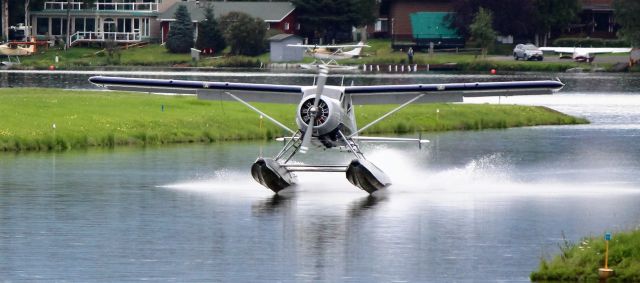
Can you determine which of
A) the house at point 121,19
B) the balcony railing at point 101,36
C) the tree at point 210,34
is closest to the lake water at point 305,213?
the tree at point 210,34

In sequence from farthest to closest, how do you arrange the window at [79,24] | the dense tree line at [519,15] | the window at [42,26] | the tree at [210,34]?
the window at [42,26] < the window at [79,24] < the dense tree line at [519,15] < the tree at [210,34]

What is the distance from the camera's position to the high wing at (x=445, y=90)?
30703 mm

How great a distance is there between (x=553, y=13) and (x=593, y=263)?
8755 cm

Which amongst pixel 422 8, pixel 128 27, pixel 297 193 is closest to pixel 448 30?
pixel 422 8

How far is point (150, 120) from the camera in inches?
1738

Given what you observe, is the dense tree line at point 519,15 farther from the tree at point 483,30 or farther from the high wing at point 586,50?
the high wing at point 586,50

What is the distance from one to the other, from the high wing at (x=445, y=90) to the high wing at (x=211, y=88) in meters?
1.32

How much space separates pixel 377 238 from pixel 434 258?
2.33 metres

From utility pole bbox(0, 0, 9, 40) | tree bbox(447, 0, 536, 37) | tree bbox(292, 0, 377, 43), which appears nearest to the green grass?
utility pole bbox(0, 0, 9, 40)

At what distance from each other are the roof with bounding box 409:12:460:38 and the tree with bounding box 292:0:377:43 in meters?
3.03

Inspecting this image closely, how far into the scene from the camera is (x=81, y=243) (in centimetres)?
2386

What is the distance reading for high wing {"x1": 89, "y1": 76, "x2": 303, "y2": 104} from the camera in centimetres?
3134

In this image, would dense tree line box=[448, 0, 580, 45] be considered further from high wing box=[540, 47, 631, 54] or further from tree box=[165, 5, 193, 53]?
tree box=[165, 5, 193, 53]

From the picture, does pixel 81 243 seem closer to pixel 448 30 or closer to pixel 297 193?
pixel 297 193
